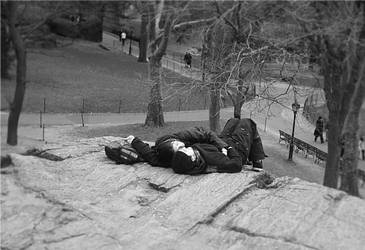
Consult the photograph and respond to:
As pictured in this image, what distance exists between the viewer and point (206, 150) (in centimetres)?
529

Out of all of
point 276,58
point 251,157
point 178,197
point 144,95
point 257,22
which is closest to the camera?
point 178,197

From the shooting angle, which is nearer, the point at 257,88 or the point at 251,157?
the point at 251,157

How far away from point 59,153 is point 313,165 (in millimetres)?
13566

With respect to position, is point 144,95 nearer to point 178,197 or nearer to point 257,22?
point 257,22

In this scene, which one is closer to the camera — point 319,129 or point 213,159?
point 213,159

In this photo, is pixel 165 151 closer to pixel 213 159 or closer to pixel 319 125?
pixel 213 159

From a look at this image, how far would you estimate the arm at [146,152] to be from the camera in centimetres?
552

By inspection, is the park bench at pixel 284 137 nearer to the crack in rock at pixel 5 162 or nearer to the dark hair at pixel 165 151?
the dark hair at pixel 165 151

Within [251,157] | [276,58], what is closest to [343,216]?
[251,157]

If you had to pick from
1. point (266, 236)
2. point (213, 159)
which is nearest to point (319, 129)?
point (213, 159)

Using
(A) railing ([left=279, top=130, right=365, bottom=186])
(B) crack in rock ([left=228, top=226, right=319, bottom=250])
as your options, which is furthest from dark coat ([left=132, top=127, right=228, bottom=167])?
(A) railing ([left=279, top=130, right=365, bottom=186])

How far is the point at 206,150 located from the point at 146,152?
758mm

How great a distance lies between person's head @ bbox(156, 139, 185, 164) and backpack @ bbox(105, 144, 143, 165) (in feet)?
1.10

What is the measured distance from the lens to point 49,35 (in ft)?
31.3
